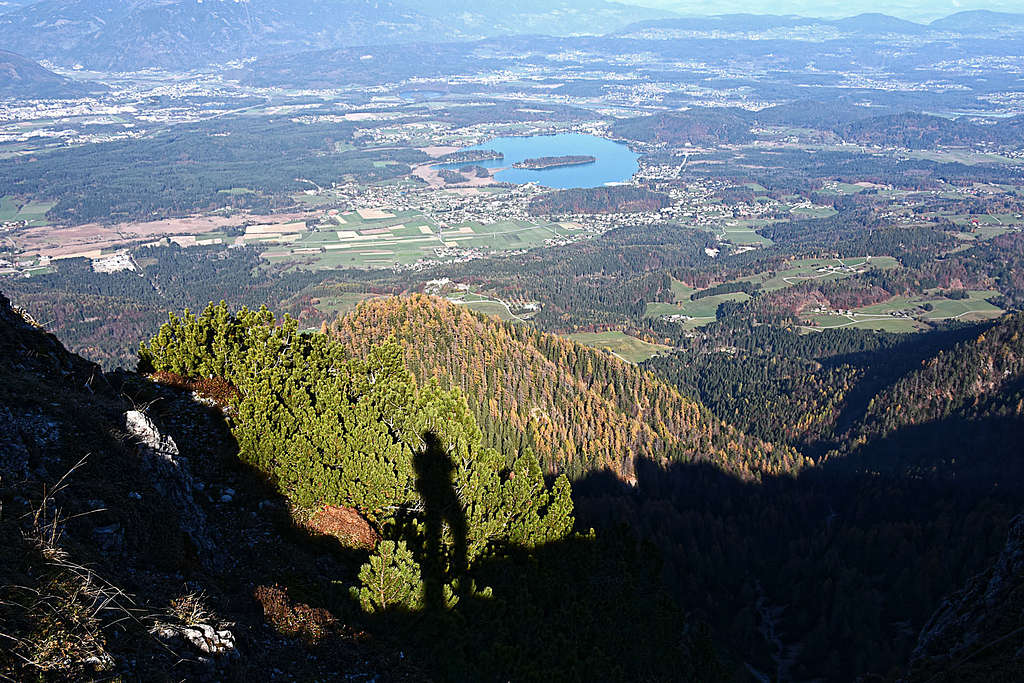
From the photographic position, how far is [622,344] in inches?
6949

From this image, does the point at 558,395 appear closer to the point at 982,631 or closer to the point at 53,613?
the point at 982,631

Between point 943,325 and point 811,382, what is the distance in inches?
2226

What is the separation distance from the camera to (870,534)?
7650 cm

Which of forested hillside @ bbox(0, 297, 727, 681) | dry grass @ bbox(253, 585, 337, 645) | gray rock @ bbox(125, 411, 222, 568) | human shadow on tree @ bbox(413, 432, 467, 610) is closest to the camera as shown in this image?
forested hillside @ bbox(0, 297, 727, 681)

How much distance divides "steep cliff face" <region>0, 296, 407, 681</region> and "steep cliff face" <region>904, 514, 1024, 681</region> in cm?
1801

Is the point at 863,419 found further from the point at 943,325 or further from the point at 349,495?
the point at 349,495

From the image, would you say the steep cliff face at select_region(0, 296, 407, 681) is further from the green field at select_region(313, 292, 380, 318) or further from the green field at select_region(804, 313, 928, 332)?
the green field at select_region(804, 313, 928, 332)

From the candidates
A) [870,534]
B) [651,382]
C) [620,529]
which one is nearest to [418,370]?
[651,382]

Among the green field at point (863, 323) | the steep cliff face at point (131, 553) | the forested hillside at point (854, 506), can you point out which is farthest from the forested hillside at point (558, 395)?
the green field at point (863, 323)

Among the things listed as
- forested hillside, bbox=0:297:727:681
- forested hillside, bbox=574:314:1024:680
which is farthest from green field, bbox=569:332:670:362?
forested hillside, bbox=0:297:727:681

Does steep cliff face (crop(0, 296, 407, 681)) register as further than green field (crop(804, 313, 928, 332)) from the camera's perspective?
No

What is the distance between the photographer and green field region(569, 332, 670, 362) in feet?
559

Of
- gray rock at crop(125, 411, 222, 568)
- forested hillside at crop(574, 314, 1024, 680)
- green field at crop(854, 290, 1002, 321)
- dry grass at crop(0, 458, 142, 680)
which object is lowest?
green field at crop(854, 290, 1002, 321)

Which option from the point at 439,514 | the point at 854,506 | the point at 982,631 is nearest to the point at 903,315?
the point at 854,506
